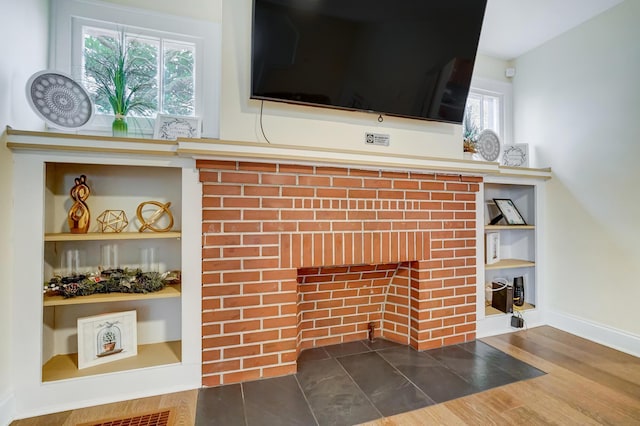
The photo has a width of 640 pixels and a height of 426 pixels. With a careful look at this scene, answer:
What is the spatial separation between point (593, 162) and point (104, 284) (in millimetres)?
3503

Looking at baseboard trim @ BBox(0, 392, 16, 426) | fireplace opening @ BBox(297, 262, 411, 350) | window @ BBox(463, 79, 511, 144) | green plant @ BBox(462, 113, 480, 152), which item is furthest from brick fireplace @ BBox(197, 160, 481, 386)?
window @ BBox(463, 79, 511, 144)

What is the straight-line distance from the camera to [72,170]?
175 centimetres

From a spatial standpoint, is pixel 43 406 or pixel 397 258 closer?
pixel 43 406

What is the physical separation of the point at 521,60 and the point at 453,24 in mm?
1507

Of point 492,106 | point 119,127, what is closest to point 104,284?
point 119,127

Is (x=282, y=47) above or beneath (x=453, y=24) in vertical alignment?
beneath

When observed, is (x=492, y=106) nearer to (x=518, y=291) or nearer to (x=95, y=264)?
(x=518, y=291)

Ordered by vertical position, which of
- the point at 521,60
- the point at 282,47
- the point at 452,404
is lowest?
the point at 452,404

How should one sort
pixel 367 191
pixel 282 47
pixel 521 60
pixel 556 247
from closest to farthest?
pixel 282 47 < pixel 367 191 < pixel 556 247 < pixel 521 60

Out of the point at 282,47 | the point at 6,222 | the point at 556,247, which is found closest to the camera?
the point at 6,222

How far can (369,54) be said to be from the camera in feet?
5.93

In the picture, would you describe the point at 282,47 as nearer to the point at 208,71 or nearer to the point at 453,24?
the point at 208,71

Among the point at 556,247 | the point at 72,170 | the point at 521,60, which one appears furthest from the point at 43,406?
the point at 521,60

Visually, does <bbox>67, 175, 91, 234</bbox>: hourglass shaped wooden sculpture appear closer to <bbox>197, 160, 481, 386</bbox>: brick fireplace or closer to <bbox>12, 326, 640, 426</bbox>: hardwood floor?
<bbox>197, 160, 481, 386</bbox>: brick fireplace
